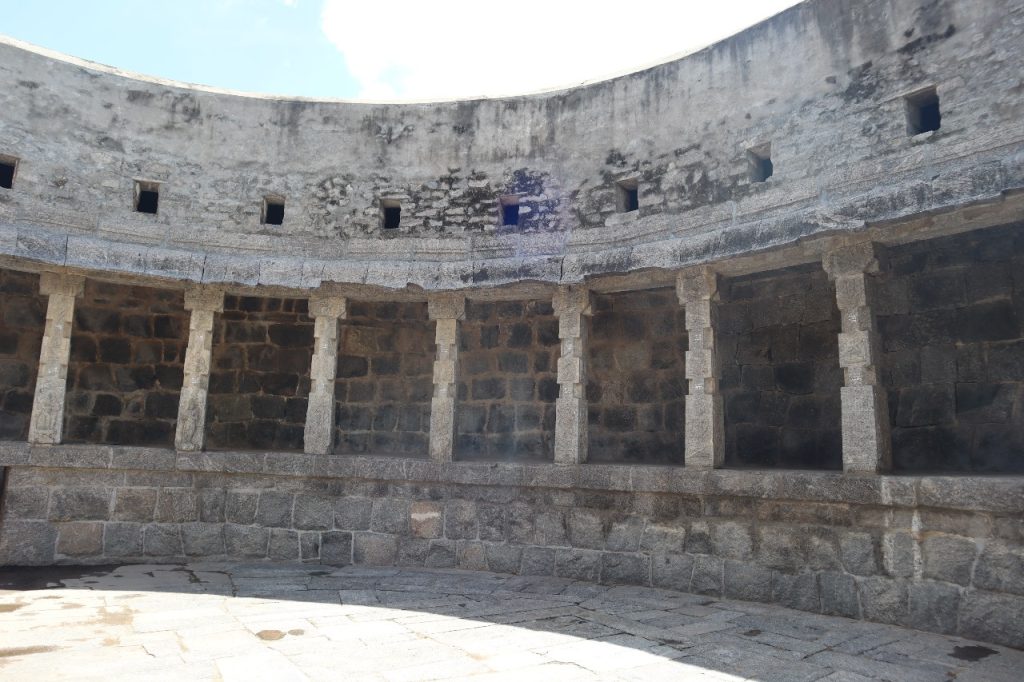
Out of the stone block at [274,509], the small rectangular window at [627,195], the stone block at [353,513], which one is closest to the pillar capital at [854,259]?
the small rectangular window at [627,195]

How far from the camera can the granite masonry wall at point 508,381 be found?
8781 mm

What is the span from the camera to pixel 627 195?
8.22m

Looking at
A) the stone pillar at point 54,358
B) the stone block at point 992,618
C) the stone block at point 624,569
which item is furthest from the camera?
the stone pillar at point 54,358

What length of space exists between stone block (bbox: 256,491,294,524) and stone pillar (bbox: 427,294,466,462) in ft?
5.43

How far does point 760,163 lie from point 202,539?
22.9 feet

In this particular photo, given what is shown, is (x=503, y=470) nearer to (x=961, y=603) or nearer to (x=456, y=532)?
(x=456, y=532)

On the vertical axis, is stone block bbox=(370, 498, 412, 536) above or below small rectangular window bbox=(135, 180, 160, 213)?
below

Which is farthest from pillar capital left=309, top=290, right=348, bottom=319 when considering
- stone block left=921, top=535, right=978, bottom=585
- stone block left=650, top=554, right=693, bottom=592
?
stone block left=921, top=535, right=978, bottom=585

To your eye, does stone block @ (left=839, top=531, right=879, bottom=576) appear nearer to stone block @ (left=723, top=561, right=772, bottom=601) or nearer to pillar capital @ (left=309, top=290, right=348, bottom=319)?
stone block @ (left=723, top=561, right=772, bottom=601)

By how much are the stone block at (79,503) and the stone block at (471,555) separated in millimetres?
3708

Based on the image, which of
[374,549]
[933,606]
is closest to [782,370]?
[933,606]

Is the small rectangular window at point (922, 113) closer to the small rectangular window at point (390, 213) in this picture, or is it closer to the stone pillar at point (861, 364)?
the stone pillar at point (861, 364)

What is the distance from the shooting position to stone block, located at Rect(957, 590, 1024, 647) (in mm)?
4855

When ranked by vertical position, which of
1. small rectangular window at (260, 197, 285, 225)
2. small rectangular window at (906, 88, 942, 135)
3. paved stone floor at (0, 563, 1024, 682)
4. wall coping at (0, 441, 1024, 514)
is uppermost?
small rectangular window at (906, 88, 942, 135)
